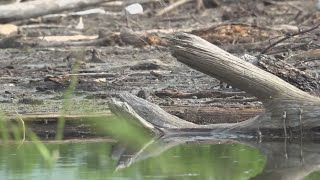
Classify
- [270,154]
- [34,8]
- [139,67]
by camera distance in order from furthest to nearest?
1. [34,8]
2. [139,67]
3. [270,154]

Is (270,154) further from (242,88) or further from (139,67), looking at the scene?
(139,67)

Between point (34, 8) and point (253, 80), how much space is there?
255 inches

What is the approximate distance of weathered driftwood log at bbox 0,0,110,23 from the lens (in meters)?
13.1

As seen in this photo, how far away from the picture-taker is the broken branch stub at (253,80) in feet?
22.4

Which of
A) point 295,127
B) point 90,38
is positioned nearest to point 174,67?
point 90,38

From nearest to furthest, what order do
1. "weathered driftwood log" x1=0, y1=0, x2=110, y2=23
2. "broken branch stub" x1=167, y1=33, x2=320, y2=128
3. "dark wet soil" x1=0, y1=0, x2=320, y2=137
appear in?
"broken branch stub" x1=167, y1=33, x2=320, y2=128 < "dark wet soil" x1=0, y1=0, x2=320, y2=137 < "weathered driftwood log" x1=0, y1=0, x2=110, y2=23

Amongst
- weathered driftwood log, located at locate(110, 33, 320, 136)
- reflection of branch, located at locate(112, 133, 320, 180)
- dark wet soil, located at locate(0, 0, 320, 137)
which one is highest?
weathered driftwood log, located at locate(110, 33, 320, 136)

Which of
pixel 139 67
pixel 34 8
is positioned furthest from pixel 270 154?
pixel 34 8

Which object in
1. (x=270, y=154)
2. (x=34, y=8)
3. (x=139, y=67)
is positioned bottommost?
(x=139, y=67)

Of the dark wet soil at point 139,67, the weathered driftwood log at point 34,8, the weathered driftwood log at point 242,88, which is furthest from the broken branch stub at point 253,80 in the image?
the weathered driftwood log at point 34,8

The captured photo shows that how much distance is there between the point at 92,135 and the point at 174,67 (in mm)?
3209

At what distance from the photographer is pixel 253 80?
7.13 metres

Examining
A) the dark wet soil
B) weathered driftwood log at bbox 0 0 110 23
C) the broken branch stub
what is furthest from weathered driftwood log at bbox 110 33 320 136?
weathered driftwood log at bbox 0 0 110 23

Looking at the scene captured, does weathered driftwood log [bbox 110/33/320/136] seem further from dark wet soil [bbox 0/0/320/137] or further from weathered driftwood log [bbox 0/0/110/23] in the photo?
weathered driftwood log [bbox 0/0/110/23]
